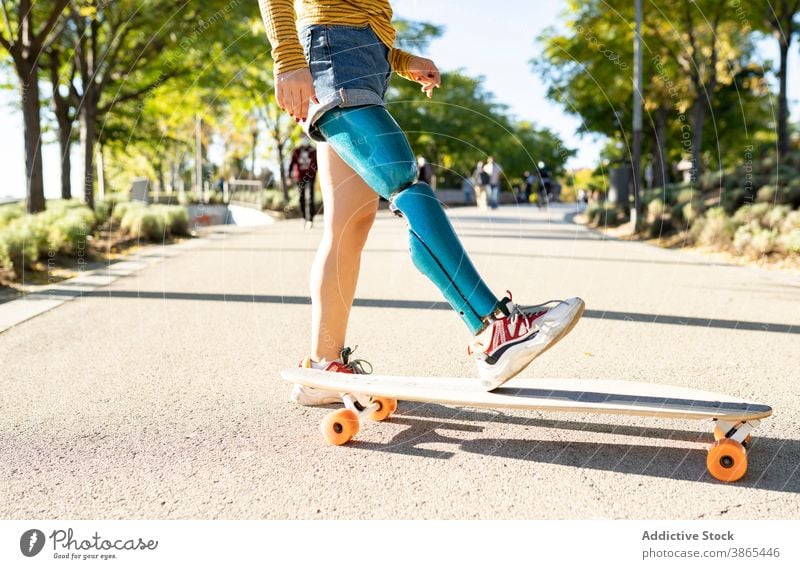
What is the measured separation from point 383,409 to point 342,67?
1.29 m

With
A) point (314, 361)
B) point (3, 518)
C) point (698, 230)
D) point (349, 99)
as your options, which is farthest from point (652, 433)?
point (698, 230)

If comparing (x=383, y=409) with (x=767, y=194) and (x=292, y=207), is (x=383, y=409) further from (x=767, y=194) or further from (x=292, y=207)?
(x=292, y=207)

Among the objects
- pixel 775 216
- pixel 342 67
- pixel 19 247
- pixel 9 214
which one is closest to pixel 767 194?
pixel 775 216

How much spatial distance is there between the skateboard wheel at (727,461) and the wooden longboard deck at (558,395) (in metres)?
0.11

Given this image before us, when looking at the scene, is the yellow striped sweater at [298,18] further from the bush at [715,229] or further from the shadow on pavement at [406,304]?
the bush at [715,229]

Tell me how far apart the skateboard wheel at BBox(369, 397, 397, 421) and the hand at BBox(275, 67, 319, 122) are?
1149 mm

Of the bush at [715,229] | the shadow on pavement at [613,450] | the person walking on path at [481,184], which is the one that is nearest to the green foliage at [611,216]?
the person walking on path at [481,184]

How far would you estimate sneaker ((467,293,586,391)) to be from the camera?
2.47 m

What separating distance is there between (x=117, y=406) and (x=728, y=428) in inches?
94.6

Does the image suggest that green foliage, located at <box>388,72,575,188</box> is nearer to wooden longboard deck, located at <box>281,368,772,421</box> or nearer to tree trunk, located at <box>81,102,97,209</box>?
tree trunk, located at <box>81,102,97,209</box>

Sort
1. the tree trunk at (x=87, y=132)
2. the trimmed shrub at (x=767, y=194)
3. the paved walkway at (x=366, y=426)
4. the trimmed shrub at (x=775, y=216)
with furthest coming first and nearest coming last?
the tree trunk at (x=87, y=132)
the trimmed shrub at (x=767, y=194)
the trimmed shrub at (x=775, y=216)
the paved walkway at (x=366, y=426)

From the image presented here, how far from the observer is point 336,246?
9.60 feet

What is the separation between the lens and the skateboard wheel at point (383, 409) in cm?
301

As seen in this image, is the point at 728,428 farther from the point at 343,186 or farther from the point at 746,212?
the point at 746,212
